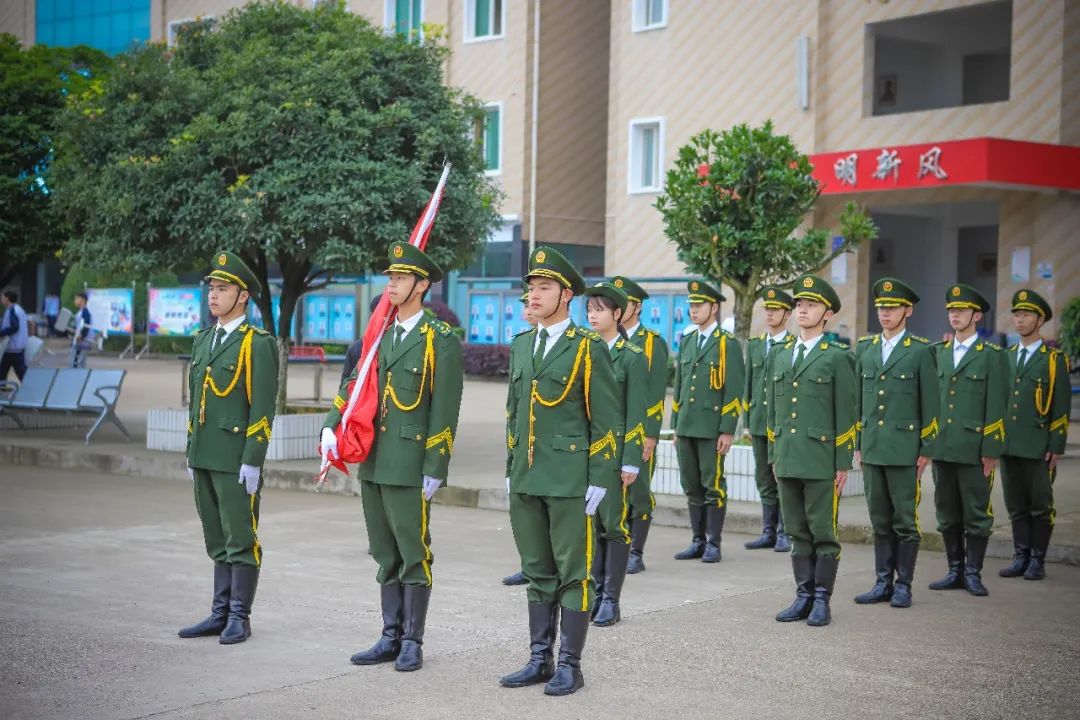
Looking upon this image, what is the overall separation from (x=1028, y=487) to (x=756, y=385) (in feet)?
8.05

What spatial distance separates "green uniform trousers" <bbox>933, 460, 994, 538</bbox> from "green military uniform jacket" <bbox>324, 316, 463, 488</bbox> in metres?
4.24

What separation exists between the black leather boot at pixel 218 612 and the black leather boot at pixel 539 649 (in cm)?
182

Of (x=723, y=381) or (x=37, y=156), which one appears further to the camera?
(x=37, y=156)

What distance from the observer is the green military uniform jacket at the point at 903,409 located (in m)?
9.20

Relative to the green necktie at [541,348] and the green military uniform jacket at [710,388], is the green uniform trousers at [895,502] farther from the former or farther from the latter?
the green necktie at [541,348]

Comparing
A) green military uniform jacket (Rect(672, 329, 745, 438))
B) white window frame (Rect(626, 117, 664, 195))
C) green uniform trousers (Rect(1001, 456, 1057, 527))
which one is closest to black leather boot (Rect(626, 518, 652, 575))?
green military uniform jacket (Rect(672, 329, 745, 438))

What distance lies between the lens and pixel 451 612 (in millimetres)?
8586

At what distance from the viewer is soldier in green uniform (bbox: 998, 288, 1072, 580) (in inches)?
403

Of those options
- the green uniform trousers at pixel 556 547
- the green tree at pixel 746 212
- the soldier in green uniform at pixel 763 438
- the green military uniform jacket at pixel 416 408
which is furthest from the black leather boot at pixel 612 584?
the green tree at pixel 746 212

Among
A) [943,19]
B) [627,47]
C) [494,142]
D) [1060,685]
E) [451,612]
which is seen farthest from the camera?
[494,142]

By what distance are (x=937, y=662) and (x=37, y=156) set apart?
16.2 metres

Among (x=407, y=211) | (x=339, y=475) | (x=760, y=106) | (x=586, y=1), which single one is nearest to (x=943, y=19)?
(x=760, y=106)

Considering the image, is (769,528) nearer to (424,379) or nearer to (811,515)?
(811,515)

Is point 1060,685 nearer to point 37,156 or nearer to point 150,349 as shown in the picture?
point 37,156
